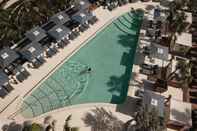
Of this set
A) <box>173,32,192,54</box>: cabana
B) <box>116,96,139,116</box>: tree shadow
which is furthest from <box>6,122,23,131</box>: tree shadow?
<box>173,32,192,54</box>: cabana

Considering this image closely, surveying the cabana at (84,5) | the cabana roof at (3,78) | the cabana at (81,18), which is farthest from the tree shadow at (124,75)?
the cabana roof at (3,78)

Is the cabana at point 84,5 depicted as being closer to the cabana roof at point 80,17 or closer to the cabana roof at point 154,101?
the cabana roof at point 80,17

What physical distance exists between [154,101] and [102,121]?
6148 millimetres

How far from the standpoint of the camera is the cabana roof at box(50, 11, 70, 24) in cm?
4441

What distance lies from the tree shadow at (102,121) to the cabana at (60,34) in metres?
10.9

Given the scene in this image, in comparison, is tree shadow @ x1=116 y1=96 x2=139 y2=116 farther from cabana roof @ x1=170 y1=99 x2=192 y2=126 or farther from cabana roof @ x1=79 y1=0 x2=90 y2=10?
cabana roof @ x1=79 y1=0 x2=90 y2=10

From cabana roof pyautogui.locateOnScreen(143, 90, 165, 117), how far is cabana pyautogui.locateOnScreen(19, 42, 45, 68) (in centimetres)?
1349

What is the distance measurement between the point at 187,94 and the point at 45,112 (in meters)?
17.3

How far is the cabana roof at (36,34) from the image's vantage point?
136ft

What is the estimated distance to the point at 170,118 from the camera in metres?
36.4

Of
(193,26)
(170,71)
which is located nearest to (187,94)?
(170,71)

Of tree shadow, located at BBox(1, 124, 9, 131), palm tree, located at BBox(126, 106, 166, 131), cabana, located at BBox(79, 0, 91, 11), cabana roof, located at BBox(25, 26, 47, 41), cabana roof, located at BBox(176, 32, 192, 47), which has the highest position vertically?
cabana, located at BBox(79, 0, 91, 11)

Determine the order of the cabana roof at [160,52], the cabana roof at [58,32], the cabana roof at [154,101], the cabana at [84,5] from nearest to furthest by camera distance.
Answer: the cabana roof at [154,101], the cabana roof at [160,52], the cabana roof at [58,32], the cabana at [84,5]

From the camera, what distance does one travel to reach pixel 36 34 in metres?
41.8
